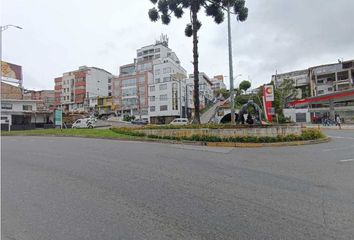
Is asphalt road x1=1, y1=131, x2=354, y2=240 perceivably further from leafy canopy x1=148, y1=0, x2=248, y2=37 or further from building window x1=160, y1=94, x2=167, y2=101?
building window x1=160, y1=94, x2=167, y2=101

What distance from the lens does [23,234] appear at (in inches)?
136

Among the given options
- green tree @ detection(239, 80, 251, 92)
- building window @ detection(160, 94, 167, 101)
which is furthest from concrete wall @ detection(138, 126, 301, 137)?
green tree @ detection(239, 80, 251, 92)

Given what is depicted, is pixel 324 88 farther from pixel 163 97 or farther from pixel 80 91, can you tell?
pixel 80 91

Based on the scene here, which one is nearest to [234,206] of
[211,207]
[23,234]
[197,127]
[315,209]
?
[211,207]

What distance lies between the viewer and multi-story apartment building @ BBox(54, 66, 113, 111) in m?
77.9

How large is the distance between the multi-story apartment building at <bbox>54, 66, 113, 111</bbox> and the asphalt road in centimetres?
7357

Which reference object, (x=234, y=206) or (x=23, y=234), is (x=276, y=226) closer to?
(x=234, y=206)

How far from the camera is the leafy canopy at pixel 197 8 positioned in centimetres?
1866

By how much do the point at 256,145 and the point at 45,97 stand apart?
288 feet

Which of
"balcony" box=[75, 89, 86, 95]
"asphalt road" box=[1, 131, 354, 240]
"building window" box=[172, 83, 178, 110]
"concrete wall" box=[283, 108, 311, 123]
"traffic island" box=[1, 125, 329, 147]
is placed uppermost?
"balcony" box=[75, 89, 86, 95]

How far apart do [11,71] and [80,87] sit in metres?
31.0

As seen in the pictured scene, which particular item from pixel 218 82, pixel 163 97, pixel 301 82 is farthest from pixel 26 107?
pixel 218 82

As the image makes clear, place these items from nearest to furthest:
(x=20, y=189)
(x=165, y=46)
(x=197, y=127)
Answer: (x=20, y=189), (x=197, y=127), (x=165, y=46)

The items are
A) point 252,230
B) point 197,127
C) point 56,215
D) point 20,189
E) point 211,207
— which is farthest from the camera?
point 197,127
